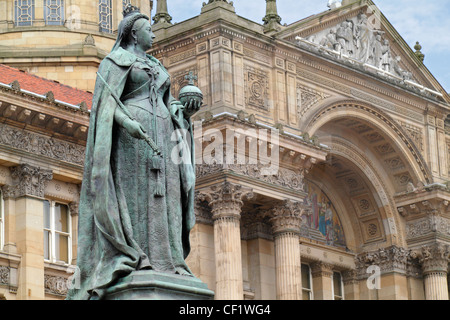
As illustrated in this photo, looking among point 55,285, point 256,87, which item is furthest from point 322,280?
point 55,285

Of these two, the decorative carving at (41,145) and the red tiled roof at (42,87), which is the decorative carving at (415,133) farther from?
the decorative carving at (41,145)

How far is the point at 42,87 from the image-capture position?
35875 mm

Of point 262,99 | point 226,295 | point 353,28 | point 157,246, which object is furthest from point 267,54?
point 157,246

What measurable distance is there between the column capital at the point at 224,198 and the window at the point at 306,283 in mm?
6482

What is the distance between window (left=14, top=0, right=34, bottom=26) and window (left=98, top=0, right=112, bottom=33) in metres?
2.31

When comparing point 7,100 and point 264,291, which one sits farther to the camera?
point 264,291

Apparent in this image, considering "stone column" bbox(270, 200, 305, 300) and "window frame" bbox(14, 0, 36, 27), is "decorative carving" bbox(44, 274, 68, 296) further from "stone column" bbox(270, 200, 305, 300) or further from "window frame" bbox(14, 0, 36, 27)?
"window frame" bbox(14, 0, 36, 27)

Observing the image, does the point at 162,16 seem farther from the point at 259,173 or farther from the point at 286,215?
the point at 286,215

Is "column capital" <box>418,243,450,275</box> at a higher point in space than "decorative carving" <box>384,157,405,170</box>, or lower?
lower

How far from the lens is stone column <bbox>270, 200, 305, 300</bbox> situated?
123ft

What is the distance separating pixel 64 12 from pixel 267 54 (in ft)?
31.7

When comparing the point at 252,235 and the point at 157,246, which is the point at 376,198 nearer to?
the point at 252,235

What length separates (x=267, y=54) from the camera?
128 ft

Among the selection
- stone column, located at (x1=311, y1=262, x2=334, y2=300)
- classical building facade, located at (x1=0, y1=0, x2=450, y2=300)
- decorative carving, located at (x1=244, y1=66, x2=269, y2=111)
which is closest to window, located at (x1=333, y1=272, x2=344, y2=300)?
classical building facade, located at (x1=0, y1=0, x2=450, y2=300)
